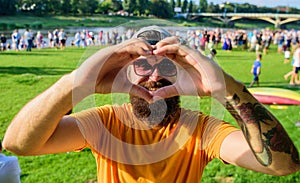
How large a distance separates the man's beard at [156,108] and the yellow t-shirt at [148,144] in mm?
37

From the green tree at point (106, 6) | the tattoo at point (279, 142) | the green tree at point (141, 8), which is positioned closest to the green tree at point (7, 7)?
the green tree at point (106, 6)

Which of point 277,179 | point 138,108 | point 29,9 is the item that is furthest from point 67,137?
point 29,9

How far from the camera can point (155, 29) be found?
171 centimetres

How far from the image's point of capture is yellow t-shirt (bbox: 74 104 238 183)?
180 cm

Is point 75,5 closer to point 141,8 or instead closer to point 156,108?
point 141,8

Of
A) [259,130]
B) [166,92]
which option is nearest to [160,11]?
[166,92]

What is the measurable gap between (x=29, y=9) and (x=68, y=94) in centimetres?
7155

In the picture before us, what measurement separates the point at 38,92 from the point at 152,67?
1004cm

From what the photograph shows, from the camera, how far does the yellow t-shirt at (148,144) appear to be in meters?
1.80

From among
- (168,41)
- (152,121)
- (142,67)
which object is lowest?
(152,121)

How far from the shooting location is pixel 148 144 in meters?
1.83

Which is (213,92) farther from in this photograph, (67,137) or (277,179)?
(277,179)

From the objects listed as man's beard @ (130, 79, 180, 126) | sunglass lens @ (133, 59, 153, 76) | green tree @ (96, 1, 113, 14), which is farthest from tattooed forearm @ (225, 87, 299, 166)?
green tree @ (96, 1, 113, 14)

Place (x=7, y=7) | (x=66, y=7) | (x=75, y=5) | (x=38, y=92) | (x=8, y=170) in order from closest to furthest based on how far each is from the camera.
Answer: (x=8, y=170)
(x=38, y=92)
(x=7, y=7)
(x=75, y=5)
(x=66, y=7)
